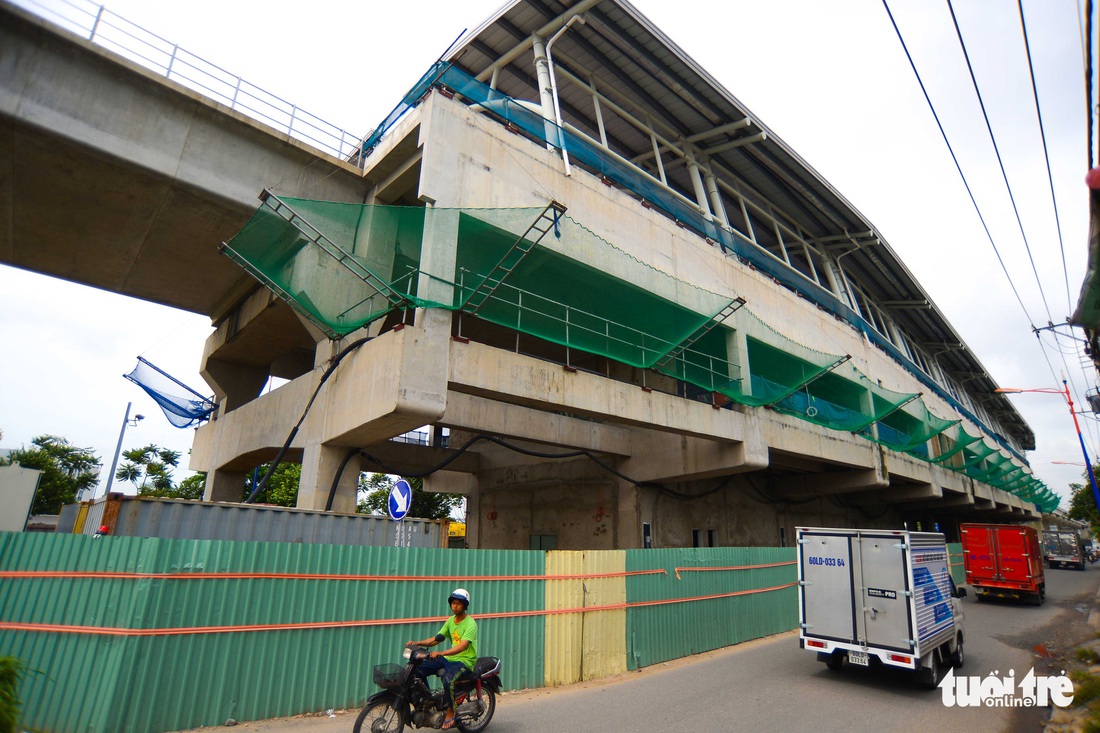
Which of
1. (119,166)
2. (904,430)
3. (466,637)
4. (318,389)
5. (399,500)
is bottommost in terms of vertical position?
(466,637)

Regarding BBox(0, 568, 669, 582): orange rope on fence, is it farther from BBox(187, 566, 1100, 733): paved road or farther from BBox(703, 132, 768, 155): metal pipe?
BBox(703, 132, 768, 155): metal pipe

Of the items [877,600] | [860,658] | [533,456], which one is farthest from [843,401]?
[860,658]

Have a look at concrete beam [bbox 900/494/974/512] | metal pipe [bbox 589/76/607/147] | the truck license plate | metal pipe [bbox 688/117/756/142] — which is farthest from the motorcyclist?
concrete beam [bbox 900/494/974/512]

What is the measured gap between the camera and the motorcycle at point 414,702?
5.14 metres

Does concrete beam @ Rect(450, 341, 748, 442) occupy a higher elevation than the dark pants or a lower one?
higher

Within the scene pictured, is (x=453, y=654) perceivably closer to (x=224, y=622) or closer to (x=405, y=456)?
(x=224, y=622)

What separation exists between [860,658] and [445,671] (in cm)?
636

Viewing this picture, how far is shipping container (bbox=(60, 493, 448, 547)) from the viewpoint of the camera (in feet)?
24.0

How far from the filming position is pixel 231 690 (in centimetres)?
596

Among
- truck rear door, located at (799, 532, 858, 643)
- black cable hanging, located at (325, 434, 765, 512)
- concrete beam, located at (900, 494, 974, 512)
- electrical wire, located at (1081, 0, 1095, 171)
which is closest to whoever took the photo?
electrical wire, located at (1081, 0, 1095, 171)

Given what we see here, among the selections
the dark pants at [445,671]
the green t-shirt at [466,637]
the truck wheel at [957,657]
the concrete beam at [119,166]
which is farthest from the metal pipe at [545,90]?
the truck wheel at [957,657]

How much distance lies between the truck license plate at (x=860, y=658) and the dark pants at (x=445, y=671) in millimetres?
6132

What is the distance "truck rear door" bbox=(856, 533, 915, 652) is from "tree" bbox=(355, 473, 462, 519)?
93.9 feet

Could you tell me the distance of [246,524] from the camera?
817 centimetres
